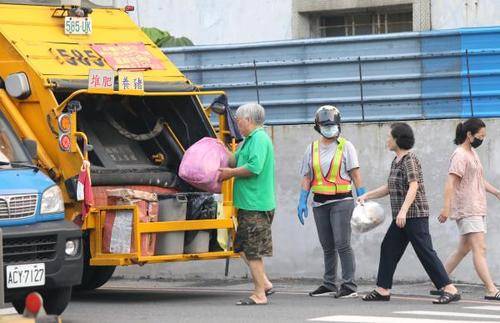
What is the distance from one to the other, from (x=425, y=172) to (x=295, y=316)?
370 cm

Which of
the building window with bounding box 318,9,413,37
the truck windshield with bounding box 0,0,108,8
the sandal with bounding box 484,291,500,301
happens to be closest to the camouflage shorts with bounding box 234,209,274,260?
Result: the sandal with bounding box 484,291,500,301

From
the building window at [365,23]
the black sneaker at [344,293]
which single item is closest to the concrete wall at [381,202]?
the black sneaker at [344,293]

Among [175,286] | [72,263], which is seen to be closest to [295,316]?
[72,263]

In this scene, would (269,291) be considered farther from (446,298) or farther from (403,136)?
(403,136)

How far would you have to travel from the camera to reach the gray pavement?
1098cm

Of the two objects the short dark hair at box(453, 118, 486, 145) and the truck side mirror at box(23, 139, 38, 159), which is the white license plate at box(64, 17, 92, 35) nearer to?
the truck side mirror at box(23, 139, 38, 159)

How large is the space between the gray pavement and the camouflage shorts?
522 mm

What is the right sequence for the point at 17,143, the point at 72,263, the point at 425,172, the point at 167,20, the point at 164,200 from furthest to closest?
the point at 167,20, the point at 425,172, the point at 164,200, the point at 17,143, the point at 72,263

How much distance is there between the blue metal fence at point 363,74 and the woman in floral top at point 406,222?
2.34 metres

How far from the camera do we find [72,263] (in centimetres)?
1084

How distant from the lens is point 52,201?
10.9 metres

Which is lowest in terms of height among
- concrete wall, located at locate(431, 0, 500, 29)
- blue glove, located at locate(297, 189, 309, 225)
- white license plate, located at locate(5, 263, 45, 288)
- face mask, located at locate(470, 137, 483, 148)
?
white license plate, located at locate(5, 263, 45, 288)

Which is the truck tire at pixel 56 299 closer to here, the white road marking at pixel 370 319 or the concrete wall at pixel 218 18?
the white road marking at pixel 370 319

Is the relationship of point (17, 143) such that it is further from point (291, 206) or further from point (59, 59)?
point (291, 206)
